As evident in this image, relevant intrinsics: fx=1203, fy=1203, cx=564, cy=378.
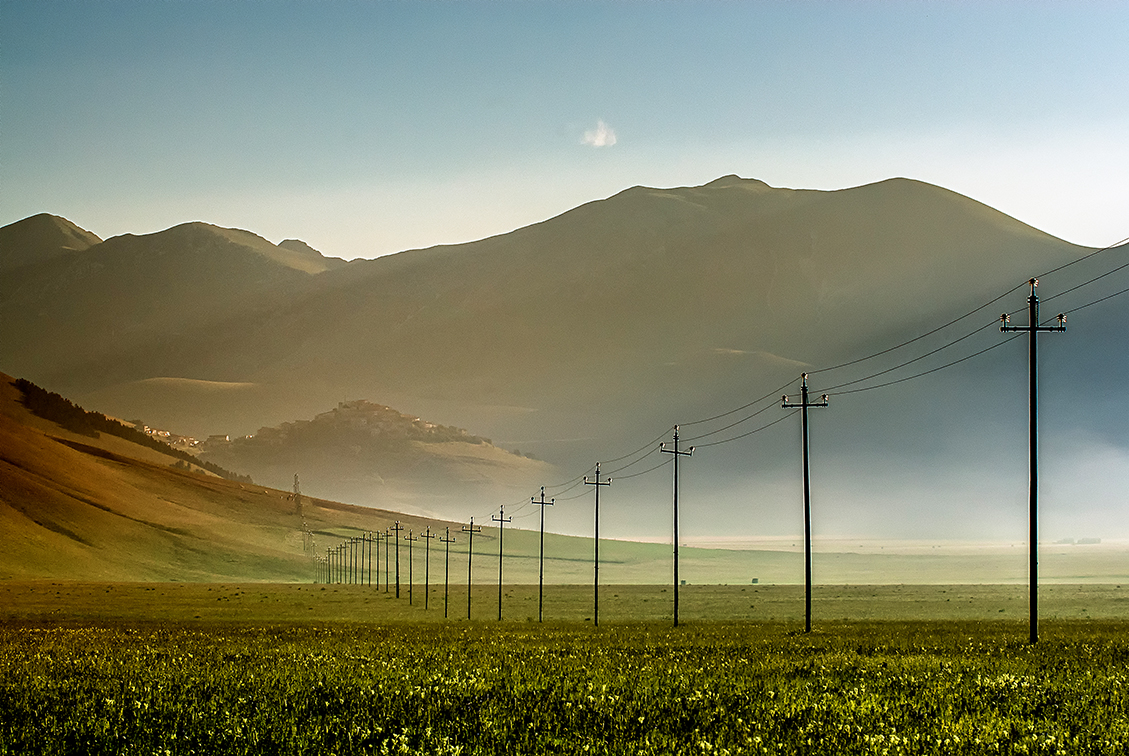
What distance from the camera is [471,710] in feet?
66.5

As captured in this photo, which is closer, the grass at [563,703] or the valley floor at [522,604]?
the grass at [563,703]

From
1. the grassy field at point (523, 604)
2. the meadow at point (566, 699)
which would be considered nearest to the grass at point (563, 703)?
the meadow at point (566, 699)

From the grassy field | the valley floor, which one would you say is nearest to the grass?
the valley floor

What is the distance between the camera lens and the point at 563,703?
2097 centimetres

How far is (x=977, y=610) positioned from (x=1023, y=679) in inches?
4523

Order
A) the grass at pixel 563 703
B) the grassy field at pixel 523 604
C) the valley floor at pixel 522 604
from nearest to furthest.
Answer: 1. the grass at pixel 563 703
2. the valley floor at pixel 522 604
3. the grassy field at pixel 523 604

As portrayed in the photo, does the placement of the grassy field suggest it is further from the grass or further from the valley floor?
the grass

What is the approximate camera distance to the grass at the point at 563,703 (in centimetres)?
1727

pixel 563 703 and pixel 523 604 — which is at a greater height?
pixel 563 703

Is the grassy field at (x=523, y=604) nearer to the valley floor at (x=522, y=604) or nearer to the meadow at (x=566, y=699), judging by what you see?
the valley floor at (x=522, y=604)

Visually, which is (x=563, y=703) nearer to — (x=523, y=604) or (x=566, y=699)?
(x=566, y=699)

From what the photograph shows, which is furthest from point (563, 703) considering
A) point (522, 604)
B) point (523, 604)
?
point (522, 604)

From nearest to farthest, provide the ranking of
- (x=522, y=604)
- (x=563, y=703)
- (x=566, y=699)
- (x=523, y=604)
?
(x=563, y=703), (x=566, y=699), (x=523, y=604), (x=522, y=604)

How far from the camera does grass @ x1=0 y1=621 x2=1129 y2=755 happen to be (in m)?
17.3
